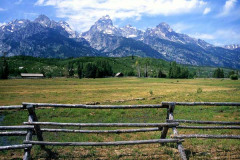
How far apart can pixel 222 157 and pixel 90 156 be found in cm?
600

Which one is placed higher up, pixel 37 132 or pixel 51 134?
pixel 37 132

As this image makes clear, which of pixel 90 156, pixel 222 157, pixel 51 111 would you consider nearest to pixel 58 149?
pixel 90 156

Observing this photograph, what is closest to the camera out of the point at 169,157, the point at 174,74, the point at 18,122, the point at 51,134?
the point at 169,157

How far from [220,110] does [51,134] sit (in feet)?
58.0

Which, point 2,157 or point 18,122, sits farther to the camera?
point 18,122

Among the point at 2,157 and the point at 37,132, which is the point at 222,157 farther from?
the point at 2,157

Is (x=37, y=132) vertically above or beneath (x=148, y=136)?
above

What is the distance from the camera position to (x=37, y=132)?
8406 millimetres

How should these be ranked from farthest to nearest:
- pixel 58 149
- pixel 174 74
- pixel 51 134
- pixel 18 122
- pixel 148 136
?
pixel 174 74 < pixel 18 122 < pixel 51 134 < pixel 148 136 < pixel 58 149

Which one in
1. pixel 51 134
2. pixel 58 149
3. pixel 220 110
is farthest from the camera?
pixel 220 110

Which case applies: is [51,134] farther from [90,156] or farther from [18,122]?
[18,122]

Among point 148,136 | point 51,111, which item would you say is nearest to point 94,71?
point 51,111

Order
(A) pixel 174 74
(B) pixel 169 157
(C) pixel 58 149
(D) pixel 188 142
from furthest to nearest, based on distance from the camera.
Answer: (A) pixel 174 74 → (D) pixel 188 142 → (C) pixel 58 149 → (B) pixel 169 157

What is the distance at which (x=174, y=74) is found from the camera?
16150 cm
